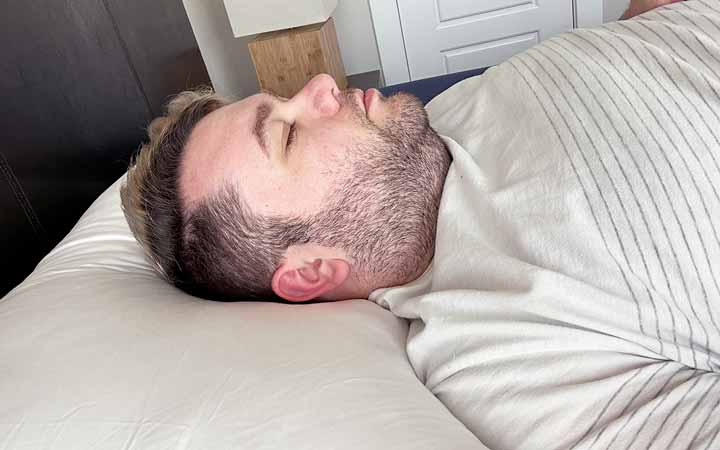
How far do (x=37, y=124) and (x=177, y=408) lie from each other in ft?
2.24

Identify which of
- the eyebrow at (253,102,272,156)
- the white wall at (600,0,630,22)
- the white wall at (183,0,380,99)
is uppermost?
the eyebrow at (253,102,272,156)

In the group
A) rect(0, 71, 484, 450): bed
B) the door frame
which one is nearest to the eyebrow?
rect(0, 71, 484, 450): bed

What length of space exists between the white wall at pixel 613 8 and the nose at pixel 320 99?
7.65 feet

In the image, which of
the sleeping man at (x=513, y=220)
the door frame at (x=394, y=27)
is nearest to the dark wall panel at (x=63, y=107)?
the sleeping man at (x=513, y=220)

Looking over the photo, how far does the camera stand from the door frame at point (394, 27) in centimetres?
271

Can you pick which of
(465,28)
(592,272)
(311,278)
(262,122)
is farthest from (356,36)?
(592,272)

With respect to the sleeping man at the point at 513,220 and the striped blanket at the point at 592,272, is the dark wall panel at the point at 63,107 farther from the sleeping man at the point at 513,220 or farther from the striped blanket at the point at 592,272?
the striped blanket at the point at 592,272

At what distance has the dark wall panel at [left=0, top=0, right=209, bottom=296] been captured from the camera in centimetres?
93

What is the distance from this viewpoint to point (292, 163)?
0.85 meters

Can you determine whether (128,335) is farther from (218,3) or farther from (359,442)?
(218,3)

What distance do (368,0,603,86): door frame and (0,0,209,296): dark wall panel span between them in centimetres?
150

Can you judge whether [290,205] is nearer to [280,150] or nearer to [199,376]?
[280,150]

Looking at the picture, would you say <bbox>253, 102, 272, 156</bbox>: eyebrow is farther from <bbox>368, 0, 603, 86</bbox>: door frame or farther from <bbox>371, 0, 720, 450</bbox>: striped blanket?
<bbox>368, 0, 603, 86</bbox>: door frame

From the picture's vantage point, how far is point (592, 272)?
652mm
